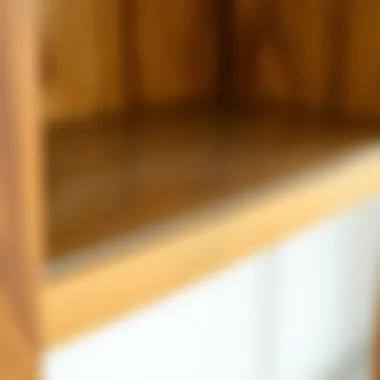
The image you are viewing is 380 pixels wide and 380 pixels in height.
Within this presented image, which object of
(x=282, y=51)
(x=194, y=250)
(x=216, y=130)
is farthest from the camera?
(x=282, y=51)

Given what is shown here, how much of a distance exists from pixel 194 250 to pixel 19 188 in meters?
0.12

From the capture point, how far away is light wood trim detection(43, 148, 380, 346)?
0.89ft

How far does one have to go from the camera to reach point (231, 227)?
36cm

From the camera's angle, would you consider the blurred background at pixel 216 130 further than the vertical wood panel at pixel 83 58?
No

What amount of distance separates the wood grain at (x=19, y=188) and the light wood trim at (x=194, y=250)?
2 cm

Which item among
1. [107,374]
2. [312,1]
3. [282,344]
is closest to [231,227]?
[107,374]

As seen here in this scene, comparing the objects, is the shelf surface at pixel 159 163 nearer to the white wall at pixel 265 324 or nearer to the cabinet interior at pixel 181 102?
the cabinet interior at pixel 181 102

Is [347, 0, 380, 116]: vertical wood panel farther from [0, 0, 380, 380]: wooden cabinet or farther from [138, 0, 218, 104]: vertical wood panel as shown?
[138, 0, 218, 104]: vertical wood panel

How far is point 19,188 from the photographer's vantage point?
231 millimetres

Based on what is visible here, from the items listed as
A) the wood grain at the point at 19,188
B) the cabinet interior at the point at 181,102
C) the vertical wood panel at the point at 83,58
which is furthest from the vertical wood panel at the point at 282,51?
the wood grain at the point at 19,188

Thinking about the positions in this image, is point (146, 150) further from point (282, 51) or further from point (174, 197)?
point (282, 51)

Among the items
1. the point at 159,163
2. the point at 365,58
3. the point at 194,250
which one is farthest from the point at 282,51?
the point at 194,250

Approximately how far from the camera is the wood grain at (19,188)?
22 centimetres

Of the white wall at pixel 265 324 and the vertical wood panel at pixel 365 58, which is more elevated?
the vertical wood panel at pixel 365 58
